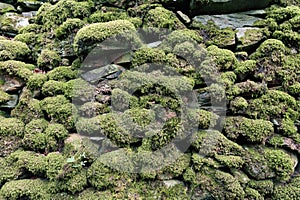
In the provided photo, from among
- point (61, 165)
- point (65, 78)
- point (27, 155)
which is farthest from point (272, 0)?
point (27, 155)

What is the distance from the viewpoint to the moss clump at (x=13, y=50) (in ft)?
15.3

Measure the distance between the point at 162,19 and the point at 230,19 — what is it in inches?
46.6

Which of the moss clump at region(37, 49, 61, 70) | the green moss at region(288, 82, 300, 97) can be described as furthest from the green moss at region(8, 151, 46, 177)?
the green moss at region(288, 82, 300, 97)

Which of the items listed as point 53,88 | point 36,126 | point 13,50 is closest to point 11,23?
point 13,50

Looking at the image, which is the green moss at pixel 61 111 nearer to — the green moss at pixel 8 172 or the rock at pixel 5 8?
the green moss at pixel 8 172

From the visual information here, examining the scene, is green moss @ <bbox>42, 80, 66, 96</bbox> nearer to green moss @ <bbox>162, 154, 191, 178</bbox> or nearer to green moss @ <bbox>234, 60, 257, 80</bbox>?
green moss @ <bbox>162, 154, 191, 178</bbox>

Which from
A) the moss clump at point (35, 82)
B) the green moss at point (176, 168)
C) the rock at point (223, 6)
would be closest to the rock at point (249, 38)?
the rock at point (223, 6)

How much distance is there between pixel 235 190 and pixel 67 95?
107 inches

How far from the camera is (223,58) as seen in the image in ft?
13.9

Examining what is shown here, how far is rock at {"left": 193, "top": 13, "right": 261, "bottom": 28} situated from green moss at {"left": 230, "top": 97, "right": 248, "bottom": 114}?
1.36 meters

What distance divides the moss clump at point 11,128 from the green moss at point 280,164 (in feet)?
11.5

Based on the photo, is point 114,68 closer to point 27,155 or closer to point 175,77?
point 175,77

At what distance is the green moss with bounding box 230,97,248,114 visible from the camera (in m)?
4.01

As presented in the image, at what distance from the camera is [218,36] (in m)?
4.55
